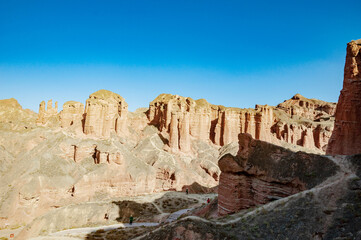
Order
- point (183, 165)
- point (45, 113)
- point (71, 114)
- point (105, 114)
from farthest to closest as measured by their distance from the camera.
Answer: point (45, 113) → point (71, 114) → point (183, 165) → point (105, 114)

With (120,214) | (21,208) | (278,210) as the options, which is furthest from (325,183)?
(21,208)

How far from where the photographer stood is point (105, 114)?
2354 inches

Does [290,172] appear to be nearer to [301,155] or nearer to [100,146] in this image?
[301,155]

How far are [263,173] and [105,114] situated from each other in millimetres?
47599

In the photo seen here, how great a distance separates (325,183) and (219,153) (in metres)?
54.4

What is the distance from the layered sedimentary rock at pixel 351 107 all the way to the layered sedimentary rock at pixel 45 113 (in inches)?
2880

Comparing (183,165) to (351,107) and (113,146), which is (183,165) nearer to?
(113,146)

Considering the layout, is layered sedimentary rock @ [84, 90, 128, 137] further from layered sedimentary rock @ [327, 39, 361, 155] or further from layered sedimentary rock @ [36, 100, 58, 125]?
layered sedimentary rock @ [327, 39, 361, 155]

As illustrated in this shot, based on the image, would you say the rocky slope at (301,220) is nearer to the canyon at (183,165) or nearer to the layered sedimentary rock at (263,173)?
the canyon at (183,165)

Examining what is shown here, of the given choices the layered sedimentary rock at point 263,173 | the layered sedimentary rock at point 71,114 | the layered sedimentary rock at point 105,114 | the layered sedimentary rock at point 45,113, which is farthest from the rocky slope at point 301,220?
the layered sedimentary rock at point 45,113

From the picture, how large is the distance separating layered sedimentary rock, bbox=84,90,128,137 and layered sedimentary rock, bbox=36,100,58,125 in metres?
20.0

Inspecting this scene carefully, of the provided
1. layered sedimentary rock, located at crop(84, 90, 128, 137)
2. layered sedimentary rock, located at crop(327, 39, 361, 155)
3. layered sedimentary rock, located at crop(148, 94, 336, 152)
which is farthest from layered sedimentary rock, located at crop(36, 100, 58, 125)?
layered sedimentary rock, located at crop(327, 39, 361, 155)

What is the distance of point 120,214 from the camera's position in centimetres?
3694

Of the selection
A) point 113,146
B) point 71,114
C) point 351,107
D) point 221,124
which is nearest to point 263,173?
point 351,107
